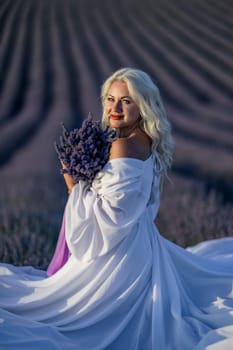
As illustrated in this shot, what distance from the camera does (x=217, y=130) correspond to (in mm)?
4320

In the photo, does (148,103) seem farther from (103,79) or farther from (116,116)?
(103,79)

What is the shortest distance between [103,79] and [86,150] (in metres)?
2.35

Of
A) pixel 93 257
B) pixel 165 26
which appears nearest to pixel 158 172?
pixel 93 257

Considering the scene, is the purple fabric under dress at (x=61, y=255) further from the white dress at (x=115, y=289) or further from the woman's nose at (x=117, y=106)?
the woman's nose at (x=117, y=106)

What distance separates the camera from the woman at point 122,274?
205cm

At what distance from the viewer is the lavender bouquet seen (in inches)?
82.1

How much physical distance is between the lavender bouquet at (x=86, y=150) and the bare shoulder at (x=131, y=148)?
0.08 ft

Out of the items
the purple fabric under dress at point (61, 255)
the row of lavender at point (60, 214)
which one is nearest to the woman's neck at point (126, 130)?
the purple fabric under dress at point (61, 255)

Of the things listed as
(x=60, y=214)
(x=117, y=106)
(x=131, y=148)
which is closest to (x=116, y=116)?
(x=117, y=106)

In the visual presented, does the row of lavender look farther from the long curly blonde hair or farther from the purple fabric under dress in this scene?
the long curly blonde hair

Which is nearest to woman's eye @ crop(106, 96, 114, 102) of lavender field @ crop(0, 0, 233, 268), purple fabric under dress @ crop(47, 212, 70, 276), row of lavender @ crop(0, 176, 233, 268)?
purple fabric under dress @ crop(47, 212, 70, 276)

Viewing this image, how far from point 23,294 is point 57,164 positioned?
211cm

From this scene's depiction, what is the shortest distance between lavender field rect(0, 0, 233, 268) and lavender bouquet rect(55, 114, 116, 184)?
205 cm

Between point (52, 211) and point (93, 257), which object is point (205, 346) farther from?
point (52, 211)
